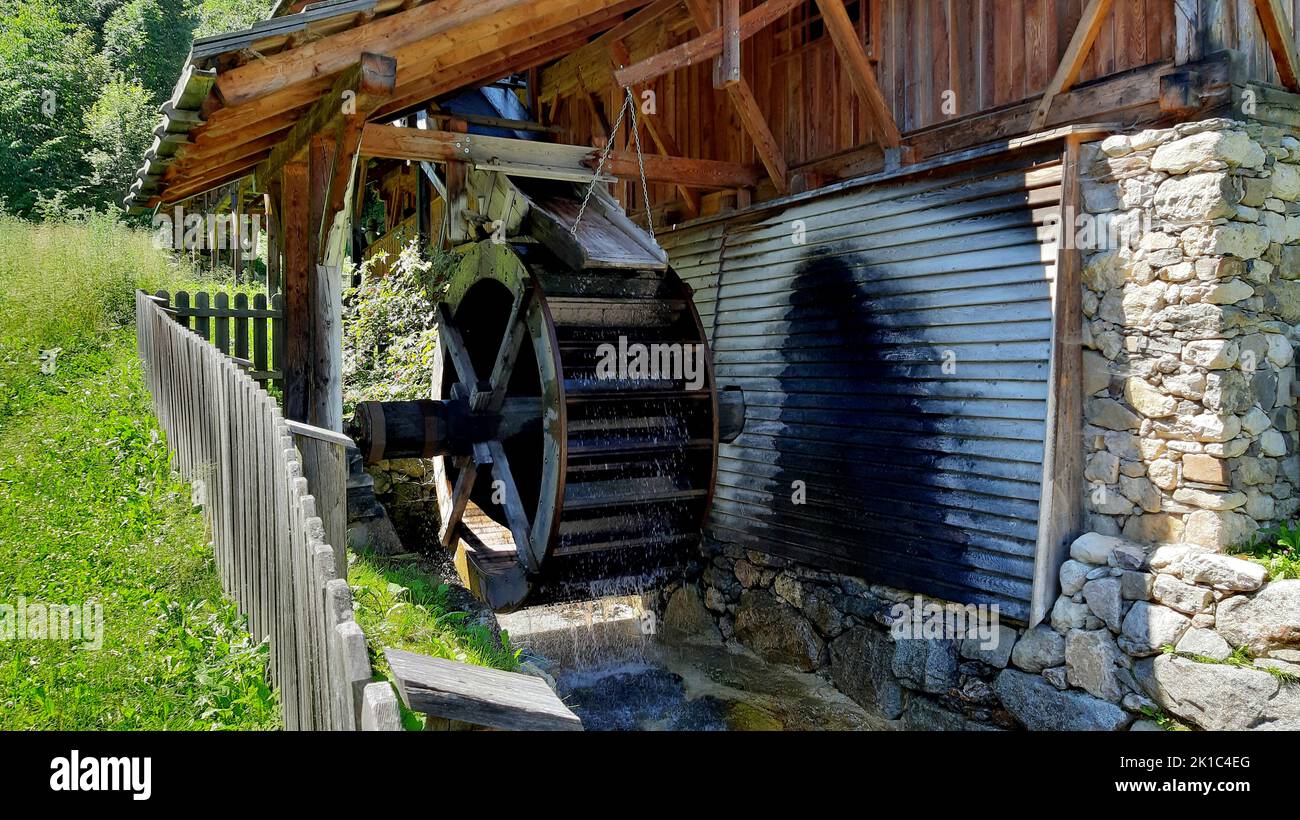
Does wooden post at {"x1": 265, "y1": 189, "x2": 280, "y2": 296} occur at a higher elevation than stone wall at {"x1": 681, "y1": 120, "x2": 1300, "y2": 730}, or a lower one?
higher

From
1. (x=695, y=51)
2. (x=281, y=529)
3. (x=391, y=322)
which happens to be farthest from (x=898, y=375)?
(x=391, y=322)

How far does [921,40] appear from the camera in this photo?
578cm

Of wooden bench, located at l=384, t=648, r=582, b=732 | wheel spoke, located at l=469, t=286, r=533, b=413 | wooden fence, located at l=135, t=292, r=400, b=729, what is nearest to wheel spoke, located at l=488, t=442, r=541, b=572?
wheel spoke, located at l=469, t=286, r=533, b=413

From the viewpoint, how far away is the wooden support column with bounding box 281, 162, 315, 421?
5750mm

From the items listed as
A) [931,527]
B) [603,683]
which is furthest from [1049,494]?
[603,683]

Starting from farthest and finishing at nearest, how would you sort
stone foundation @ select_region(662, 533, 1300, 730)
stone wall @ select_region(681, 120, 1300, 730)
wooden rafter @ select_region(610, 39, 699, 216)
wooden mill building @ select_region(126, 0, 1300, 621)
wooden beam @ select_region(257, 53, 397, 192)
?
wooden rafter @ select_region(610, 39, 699, 216) < wooden mill building @ select_region(126, 0, 1300, 621) < wooden beam @ select_region(257, 53, 397, 192) < stone wall @ select_region(681, 120, 1300, 730) < stone foundation @ select_region(662, 533, 1300, 730)

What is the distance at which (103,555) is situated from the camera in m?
4.34

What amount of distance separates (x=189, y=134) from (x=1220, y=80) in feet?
16.9

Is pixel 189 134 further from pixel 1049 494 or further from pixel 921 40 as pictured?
pixel 1049 494

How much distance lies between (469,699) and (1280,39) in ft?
16.6

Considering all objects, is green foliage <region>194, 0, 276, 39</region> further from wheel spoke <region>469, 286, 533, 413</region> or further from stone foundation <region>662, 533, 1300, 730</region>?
stone foundation <region>662, 533, 1300, 730</region>

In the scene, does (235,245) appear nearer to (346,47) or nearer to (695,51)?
(695,51)

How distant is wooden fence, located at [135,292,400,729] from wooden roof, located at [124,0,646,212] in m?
1.11

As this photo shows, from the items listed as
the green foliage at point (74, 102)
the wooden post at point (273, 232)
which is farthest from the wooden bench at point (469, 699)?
the green foliage at point (74, 102)
